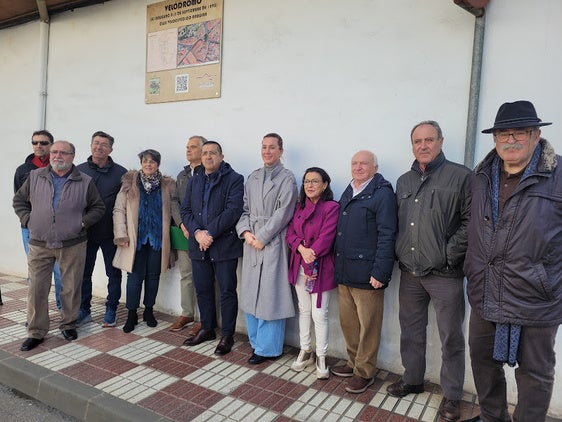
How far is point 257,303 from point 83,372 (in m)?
1.61

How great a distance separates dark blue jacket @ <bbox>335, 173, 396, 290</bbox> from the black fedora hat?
104 cm

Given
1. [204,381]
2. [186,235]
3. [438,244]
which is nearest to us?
[438,244]

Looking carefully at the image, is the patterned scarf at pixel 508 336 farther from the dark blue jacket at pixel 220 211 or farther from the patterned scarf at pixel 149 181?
the patterned scarf at pixel 149 181

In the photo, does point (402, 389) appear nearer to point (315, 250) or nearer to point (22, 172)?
point (315, 250)

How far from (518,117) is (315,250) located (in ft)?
5.92

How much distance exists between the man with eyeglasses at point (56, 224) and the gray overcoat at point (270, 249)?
1660mm

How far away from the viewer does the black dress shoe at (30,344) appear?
4035 millimetres

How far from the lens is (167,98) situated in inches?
201

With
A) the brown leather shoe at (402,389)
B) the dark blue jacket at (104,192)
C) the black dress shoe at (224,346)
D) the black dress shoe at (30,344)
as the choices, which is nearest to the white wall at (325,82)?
the brown leather shoe at (402,389)

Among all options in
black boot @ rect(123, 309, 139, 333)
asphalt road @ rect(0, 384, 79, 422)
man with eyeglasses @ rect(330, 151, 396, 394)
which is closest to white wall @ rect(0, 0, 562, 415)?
man with eyeglasses @ rect(330, 151, 396, 394)

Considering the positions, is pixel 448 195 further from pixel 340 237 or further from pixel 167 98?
pixel 167 98

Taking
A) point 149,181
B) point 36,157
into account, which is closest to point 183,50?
point 149,181

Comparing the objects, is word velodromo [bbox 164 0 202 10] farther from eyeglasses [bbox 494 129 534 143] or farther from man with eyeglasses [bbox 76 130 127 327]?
eyeglasses [bbox 494 129 534 143]

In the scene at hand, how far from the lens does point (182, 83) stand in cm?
499
